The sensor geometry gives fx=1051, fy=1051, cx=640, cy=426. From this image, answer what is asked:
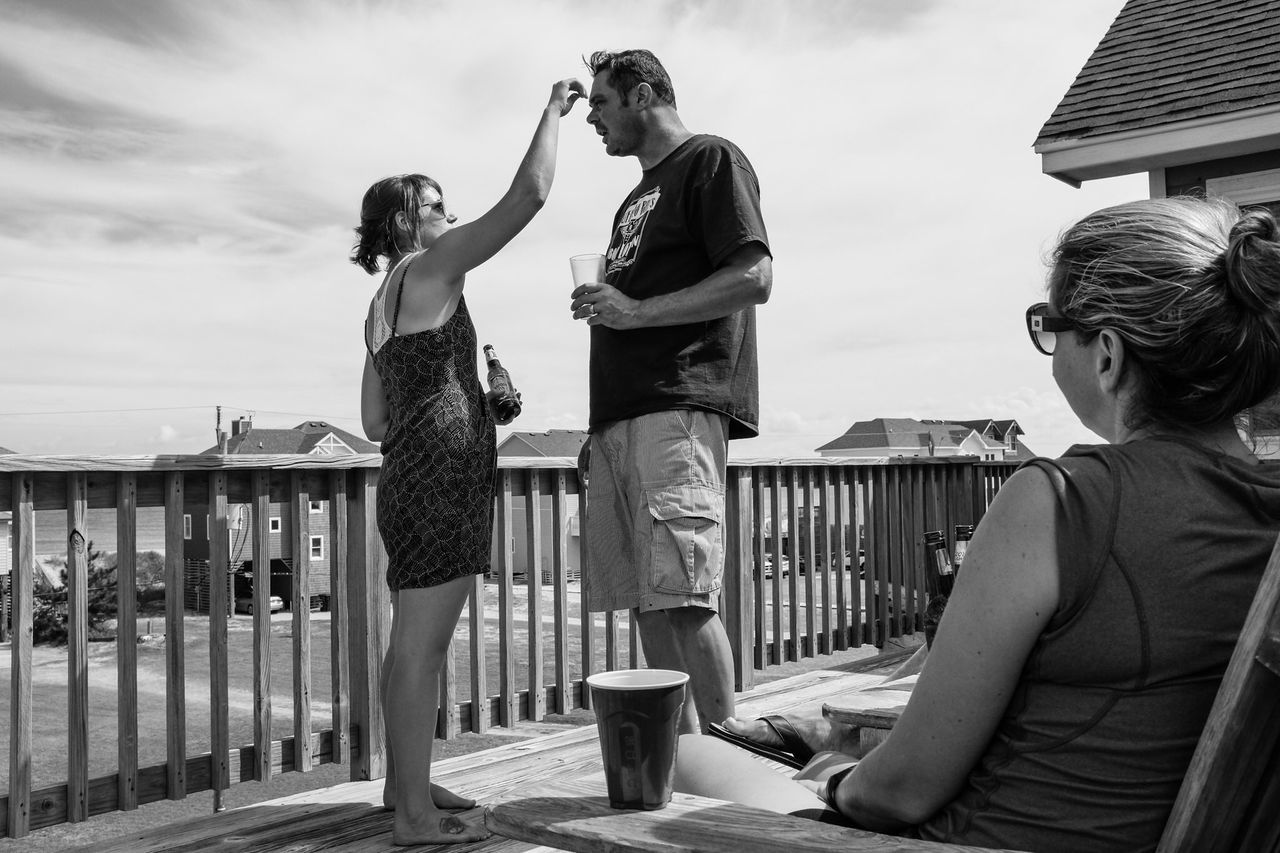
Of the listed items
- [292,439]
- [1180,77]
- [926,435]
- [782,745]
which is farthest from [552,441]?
[782,745]

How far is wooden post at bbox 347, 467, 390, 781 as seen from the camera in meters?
3.66

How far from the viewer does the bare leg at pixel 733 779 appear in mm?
1303

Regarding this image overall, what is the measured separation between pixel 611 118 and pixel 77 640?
7.04ft

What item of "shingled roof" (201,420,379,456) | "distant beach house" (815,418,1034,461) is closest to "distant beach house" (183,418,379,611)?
"shingled roof" (201,420,379,456)

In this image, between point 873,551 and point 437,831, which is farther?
point 873,551

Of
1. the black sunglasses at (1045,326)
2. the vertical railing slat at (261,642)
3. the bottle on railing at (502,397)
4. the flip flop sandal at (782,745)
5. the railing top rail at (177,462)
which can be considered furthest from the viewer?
the vertical railing slat at (261,642)

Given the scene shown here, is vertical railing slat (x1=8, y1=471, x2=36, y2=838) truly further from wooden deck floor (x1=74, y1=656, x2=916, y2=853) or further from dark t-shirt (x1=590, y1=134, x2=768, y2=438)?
dark t-shirt (x1=590, y1=134, x2=768, y2=438)

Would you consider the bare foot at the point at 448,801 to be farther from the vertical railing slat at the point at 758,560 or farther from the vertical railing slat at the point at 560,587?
the vertical railing slat at the point at 758,560

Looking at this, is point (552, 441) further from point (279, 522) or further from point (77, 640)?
point (77, 640)

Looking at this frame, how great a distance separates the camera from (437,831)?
2.44 meters

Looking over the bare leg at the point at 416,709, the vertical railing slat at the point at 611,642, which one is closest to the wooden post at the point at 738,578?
the vertical railing slat at the point at 611,642

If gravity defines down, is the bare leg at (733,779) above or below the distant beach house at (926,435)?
below

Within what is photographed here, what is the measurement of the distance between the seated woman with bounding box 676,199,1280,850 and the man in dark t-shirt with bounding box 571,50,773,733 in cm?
125

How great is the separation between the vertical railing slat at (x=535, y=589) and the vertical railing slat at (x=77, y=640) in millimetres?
1622
